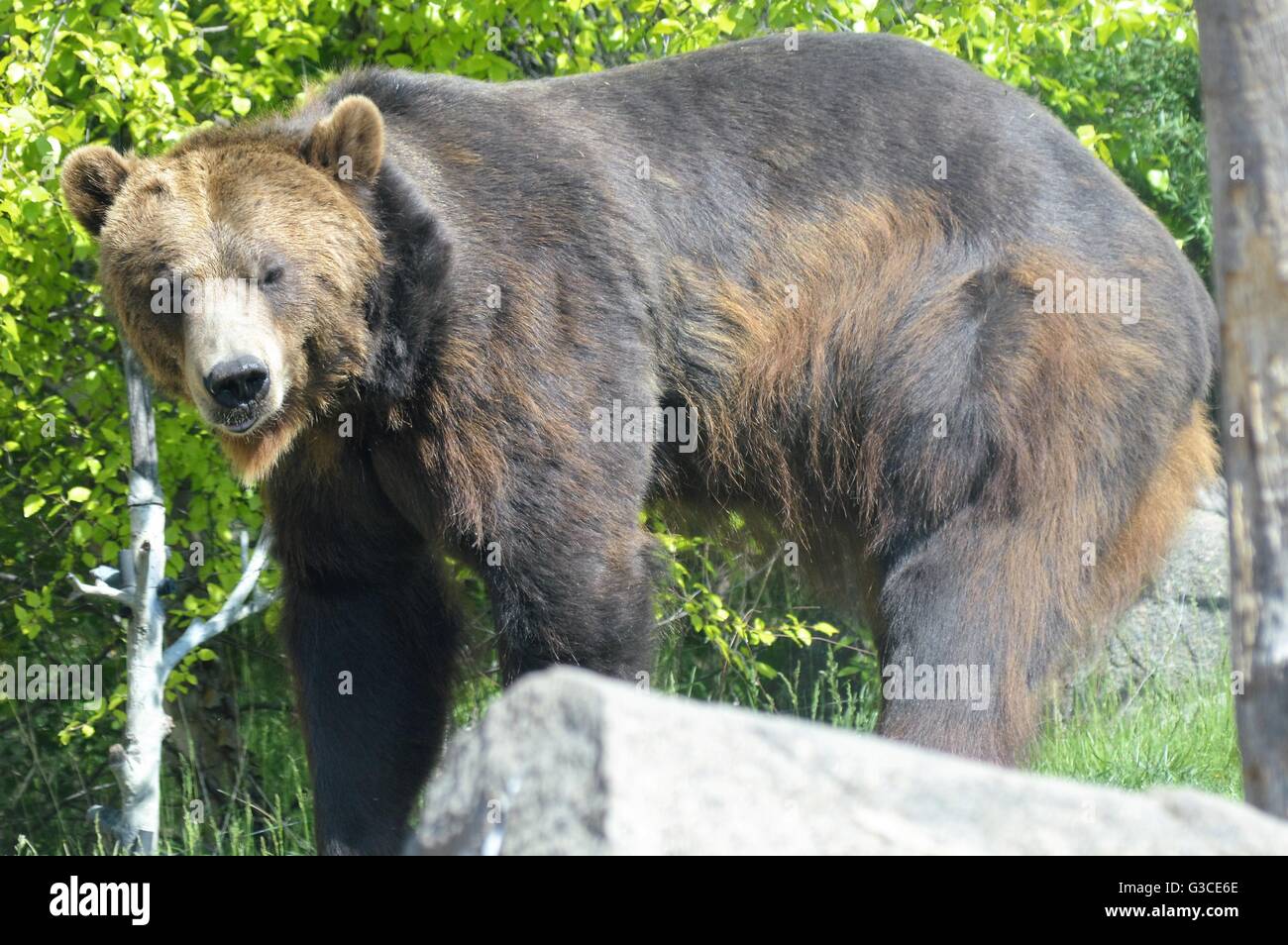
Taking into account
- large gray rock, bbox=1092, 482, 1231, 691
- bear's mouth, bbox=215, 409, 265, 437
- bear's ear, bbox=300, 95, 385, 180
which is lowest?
large gray rock, bbox=1092, 482, 1231, 691

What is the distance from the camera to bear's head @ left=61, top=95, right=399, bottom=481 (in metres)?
4.78

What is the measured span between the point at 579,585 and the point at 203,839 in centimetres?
444

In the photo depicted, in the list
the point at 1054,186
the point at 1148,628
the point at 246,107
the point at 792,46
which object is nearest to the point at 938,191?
the point at 1054,186

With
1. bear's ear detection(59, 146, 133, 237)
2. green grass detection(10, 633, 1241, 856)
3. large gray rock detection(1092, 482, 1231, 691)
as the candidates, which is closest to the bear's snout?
bear's ear detection(59, 146, 133, 237)

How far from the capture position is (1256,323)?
3.67 metres

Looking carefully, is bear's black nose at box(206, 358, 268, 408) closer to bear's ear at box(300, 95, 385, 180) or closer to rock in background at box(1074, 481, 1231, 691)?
bear's ear at box(300, 95, 385, 180)

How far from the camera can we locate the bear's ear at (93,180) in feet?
16.6

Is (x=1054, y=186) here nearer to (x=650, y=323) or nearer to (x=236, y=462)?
(x=650, y=323)

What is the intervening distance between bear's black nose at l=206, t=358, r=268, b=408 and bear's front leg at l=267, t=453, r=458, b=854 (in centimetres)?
65

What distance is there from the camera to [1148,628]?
9.70 meters

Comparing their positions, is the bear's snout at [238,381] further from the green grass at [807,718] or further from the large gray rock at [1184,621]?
the large gray rock at [1184,621]

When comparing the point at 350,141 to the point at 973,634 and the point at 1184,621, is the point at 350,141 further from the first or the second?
the point at 1184,621

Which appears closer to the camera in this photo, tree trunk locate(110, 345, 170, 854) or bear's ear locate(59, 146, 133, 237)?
bear's ear locate(59, 146, 133, 237)

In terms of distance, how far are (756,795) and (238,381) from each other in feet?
8.66
